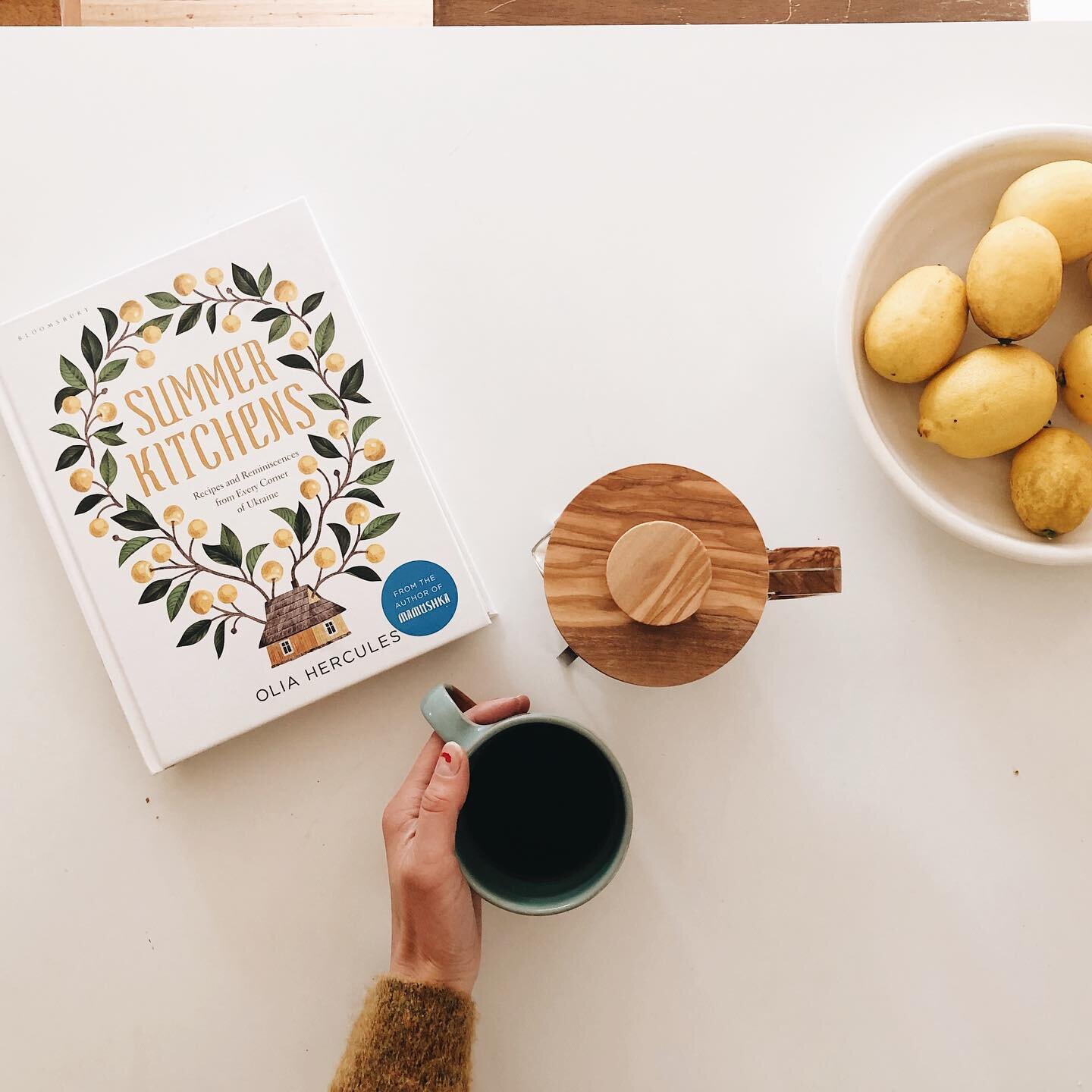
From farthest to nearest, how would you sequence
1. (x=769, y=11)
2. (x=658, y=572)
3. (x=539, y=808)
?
(x=769, y=11) → (x=539, y=808) → (x=658, y=572)

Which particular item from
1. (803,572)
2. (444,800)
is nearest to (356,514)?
(444,800)

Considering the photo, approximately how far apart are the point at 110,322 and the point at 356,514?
24cm

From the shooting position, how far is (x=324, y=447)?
69cm

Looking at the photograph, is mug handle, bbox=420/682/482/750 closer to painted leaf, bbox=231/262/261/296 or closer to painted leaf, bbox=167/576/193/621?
painted leaf, bbox=167/576/193/621

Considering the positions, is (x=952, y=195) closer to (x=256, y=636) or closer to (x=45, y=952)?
(x=256, y=636)

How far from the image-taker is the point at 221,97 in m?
0.70

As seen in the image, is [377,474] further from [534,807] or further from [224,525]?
[534,807]

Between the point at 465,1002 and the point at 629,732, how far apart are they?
236 millimetres

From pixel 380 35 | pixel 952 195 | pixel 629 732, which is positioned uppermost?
pixel 380 35

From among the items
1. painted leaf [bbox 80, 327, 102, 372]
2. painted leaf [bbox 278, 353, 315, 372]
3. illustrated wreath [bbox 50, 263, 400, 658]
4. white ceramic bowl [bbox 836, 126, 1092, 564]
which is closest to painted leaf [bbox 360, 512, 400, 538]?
illustrated wreath [bbox 50, 263, 400, 658]

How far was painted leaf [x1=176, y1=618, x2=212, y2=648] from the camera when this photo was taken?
682 millimetres

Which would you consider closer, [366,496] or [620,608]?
[620,608]

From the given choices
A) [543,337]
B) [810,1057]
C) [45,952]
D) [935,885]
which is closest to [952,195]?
[543,337]

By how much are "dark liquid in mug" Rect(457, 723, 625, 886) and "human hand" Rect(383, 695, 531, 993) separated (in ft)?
0.08
